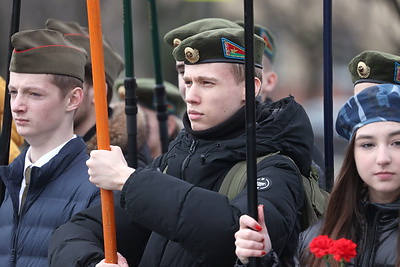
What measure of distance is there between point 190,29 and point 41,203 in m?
1.17

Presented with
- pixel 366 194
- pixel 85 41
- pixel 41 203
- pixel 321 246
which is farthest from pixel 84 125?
pixel 321 246

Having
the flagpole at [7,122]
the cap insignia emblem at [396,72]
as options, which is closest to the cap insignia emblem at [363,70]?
the cap insignia emblem at [396,72]

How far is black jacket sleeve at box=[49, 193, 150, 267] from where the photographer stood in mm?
3877

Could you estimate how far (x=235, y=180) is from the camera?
376cm

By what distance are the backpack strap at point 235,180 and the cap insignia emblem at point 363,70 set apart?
38.7 inches

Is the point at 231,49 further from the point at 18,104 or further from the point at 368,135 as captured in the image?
the point at 18,104

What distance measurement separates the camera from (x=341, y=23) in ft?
40.1

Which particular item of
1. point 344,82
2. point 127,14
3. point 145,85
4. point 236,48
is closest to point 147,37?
point 344,82

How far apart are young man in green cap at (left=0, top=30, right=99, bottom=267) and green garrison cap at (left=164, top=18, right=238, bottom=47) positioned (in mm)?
462

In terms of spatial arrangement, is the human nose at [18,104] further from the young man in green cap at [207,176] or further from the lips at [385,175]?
the lips at [385,175]

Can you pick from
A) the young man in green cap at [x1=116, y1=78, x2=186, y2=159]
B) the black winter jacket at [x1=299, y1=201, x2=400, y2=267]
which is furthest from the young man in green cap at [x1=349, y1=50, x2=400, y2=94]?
the young man in green cap at [x1=116, y1=78, x2=186, y2=159]

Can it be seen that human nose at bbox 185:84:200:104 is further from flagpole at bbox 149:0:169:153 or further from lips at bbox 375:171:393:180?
flagpole at bbox 149:0:169:153

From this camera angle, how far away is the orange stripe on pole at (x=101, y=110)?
383cm

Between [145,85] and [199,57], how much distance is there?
404cm
